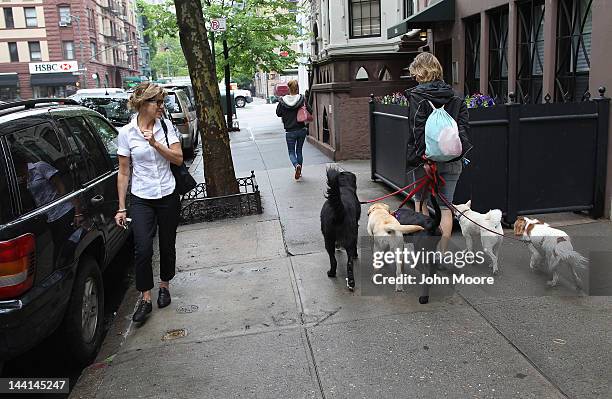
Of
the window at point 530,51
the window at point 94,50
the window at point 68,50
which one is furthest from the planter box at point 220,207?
the window at point 94,50

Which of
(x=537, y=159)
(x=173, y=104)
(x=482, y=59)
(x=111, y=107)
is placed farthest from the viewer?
(x=173, y=104)

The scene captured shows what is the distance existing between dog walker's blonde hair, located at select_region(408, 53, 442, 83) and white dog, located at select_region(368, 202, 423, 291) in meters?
1.15

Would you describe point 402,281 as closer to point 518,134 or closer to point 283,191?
point 518,134

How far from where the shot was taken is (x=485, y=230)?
4934mm

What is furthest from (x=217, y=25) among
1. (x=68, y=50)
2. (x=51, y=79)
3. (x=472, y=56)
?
(x=68, y=50)

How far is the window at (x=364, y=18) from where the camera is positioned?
56.9 feet

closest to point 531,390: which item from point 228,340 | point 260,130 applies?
point 228,340

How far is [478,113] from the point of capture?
611 cm

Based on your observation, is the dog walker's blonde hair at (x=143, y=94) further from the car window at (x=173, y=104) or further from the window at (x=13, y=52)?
the window at (x=13, y=52)

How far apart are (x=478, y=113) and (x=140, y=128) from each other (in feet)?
11.5

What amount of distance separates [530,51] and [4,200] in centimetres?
703

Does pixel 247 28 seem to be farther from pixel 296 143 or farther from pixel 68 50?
pixel 68 50

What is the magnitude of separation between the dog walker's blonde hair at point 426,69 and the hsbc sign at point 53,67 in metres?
57.1

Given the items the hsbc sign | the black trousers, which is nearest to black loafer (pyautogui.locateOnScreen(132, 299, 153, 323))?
the black trousers
